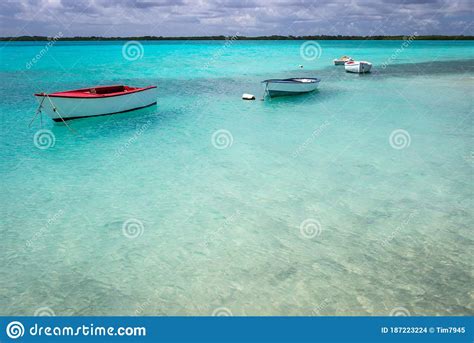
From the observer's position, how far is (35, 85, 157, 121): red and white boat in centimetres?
1962

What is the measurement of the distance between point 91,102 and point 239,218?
46.8 feet

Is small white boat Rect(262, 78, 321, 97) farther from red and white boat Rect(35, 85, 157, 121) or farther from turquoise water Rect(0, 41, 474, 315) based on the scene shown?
red and white boat Rect(35, 85, 157, 121)

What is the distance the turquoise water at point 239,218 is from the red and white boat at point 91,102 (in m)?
0.76

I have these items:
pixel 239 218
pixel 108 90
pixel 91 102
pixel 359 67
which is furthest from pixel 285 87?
pixel 239 218

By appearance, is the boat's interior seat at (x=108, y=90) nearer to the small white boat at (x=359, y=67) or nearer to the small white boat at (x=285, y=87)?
the small white boat at (x=285, y=87)

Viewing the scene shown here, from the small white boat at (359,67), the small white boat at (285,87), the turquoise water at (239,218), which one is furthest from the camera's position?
the small white boat at (359,67)

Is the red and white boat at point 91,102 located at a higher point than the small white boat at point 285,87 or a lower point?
lower

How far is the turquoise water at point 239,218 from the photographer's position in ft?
22.3

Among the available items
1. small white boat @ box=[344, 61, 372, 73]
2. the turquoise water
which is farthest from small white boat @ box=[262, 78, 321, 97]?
small white boat @ box=[344, 61, 372, 73]

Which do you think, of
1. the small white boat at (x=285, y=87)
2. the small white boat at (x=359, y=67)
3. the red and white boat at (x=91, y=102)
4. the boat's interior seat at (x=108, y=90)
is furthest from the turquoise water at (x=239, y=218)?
the small white boat at (x=359, y=67)

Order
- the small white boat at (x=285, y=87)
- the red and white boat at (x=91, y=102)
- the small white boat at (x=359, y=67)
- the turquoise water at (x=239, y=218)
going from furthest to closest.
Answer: the small white boat at (x=359, y=67), the small white boat at (x=285, y=87), the red and white boat at (x=91, y=102), the turquoise water at (x=239, y=218)

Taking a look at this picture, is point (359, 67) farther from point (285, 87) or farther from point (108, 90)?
point (108, 90)

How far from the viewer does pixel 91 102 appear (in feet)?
67.7

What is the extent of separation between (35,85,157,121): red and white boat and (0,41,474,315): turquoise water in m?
0.76
